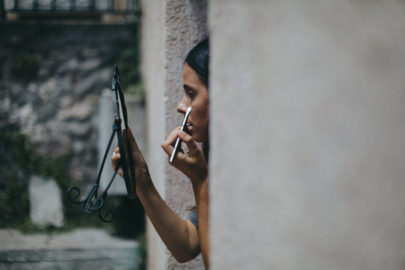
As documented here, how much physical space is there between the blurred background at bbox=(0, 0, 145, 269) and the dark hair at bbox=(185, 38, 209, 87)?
2.46 meters

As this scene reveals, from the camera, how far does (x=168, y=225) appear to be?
60.8 inches

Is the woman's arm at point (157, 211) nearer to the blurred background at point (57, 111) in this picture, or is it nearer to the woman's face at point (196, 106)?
the woman's face at point (196, 106)

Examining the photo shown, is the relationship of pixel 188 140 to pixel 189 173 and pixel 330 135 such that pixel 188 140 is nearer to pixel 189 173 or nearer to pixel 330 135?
pixel 189 173

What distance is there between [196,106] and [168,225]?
454 millimetres

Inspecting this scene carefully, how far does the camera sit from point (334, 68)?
0.90 m

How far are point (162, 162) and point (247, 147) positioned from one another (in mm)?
1186

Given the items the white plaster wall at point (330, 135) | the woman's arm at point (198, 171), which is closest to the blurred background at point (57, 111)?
the woman's arm at point (198, 171)

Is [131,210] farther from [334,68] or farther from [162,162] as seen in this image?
[334,68]

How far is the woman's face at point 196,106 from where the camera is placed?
5.25 feet

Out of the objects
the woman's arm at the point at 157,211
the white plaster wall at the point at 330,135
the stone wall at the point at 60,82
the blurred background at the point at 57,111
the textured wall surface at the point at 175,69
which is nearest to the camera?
the white plaster wall at the point at 330,135

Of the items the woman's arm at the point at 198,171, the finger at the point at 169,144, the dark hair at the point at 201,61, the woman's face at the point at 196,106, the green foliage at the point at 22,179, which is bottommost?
the green foliage at the point at 22,179

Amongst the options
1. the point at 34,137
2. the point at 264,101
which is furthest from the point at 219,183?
the point at 34,137

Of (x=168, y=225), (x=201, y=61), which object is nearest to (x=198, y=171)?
(x=168, y=225)

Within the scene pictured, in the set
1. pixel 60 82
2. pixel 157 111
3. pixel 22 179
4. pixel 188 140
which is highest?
pixel 188 140
